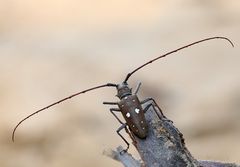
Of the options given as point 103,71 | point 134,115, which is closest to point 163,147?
point 134,115

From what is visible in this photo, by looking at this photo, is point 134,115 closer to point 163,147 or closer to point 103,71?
point 163,147

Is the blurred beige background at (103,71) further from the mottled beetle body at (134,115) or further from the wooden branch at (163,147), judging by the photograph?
the wooden branch at (163,147)

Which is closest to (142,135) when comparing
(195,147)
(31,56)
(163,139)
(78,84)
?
(163,139)

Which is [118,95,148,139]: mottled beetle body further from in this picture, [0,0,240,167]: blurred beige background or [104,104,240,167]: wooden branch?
[0,0,240,167]: blurred beige background

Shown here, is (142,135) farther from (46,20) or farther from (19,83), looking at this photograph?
(46,20)

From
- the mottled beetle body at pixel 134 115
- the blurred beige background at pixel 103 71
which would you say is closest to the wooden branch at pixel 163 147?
the mottled beetle body at pixel 134 115
